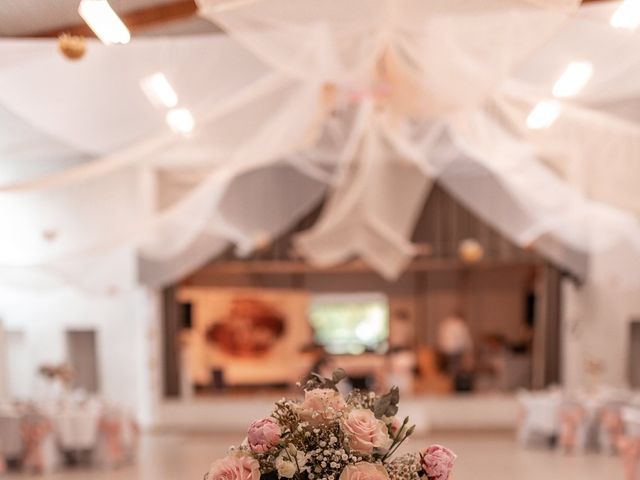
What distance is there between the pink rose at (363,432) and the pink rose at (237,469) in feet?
0.95

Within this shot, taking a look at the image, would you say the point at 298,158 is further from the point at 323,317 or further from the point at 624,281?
the point at 323,317

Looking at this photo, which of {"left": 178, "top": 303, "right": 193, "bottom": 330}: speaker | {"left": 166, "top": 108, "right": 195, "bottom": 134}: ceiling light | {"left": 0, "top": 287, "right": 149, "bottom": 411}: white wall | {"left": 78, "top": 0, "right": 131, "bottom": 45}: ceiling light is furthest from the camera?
{"left": 178, "top": 303, "right": 193, "bottom": 330}: speaker

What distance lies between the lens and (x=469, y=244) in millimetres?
12422

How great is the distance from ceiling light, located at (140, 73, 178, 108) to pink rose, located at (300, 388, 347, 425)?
9.05ft

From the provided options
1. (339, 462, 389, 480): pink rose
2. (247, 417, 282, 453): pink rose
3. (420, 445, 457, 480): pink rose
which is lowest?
(420, 445, 457, 480): pink rose

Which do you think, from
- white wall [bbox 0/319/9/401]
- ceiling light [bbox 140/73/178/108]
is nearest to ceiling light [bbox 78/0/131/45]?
ceiling light [bbox 140/73/178/108]

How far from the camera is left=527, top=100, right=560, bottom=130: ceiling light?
18.4ft

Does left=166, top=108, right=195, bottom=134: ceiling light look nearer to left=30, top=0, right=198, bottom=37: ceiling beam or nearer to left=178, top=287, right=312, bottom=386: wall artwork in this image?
left=30, top=0, right=198, bottom=37: ceiling beam

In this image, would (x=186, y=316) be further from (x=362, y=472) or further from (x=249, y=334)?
(x=362, y=472)

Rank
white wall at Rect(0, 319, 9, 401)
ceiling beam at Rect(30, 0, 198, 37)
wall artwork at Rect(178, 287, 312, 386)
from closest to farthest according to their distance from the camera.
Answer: ceiling beam at Rect(30, 0, 198, 37) < white wall at Rect(0, 319, 9, 401) < wall artwork at Rect(178, 287, 312, 386)

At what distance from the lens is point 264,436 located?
240cm

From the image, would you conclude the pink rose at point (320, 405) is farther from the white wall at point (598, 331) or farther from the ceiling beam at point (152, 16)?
the white wall at point (598, 331)

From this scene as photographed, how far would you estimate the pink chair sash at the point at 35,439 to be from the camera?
9.04 metres

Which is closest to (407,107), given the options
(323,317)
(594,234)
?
(594,234)
